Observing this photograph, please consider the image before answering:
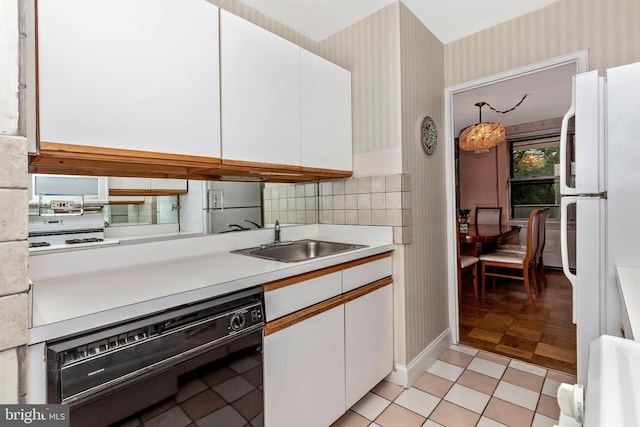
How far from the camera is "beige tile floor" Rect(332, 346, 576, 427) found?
1596mm

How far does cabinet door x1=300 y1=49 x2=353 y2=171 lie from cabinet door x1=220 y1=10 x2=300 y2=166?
2.6 inches

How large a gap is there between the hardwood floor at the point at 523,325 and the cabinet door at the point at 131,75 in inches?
99.3

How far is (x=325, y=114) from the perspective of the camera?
1.94 meters

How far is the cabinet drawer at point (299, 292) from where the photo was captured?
3.99 feet

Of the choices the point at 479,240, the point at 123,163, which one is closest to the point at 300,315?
the point at 123,163

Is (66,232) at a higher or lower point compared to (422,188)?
lower

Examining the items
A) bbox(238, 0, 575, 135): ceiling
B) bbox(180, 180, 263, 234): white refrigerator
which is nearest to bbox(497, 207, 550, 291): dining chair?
bbox(238, 0, 575, 135): ceiling

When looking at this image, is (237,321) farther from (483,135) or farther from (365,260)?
(483,135)

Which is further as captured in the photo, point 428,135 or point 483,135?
point 483,135

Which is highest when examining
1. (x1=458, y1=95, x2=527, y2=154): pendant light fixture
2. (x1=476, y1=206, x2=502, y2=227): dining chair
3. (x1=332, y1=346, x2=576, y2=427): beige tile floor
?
(x1=458, y1=95, x2=527, y2=154): pendant light fixture

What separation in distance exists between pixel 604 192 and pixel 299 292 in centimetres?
134

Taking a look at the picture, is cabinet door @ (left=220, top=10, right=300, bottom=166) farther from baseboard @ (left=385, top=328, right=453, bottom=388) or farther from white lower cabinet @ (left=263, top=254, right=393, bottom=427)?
baseboard @ (left=385, top=328, right=453, bottom=388)

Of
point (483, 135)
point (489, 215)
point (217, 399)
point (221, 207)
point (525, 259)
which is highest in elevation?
point (483, 135)

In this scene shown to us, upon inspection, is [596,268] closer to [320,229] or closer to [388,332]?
[388,332]
